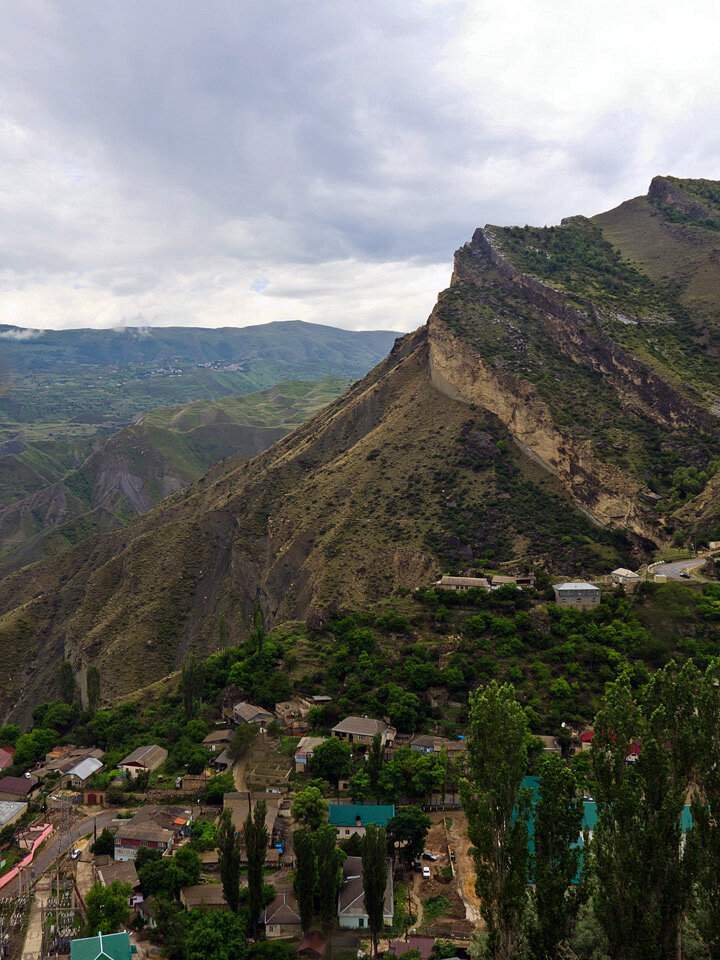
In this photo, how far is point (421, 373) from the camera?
97.2 m

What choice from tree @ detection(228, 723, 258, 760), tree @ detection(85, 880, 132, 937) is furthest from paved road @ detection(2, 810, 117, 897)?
tree @ detection(228, 723, 258, 760)

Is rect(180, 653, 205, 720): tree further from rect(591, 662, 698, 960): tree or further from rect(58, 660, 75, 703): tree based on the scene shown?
rect(591, 662, 698, 960): tree

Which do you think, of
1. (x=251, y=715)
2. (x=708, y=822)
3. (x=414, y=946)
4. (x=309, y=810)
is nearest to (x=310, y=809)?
(x=309, y=810)

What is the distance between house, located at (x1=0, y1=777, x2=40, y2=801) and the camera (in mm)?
42062

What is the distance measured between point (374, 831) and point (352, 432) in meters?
78.1

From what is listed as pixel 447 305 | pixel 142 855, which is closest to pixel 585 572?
pixel 142 855

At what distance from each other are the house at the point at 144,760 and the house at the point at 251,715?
5514mm

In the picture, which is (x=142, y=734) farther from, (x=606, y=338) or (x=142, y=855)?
(x=606, y=338)

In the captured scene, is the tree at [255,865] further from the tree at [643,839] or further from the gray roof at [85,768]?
the gray roof at [85,768]

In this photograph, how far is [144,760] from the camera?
144ft

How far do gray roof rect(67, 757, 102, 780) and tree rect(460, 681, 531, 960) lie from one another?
34084mm

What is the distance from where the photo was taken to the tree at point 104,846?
111 ft

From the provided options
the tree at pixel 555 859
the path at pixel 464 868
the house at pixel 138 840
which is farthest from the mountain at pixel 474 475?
the tree at pixel 555 859

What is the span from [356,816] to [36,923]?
15.5m
